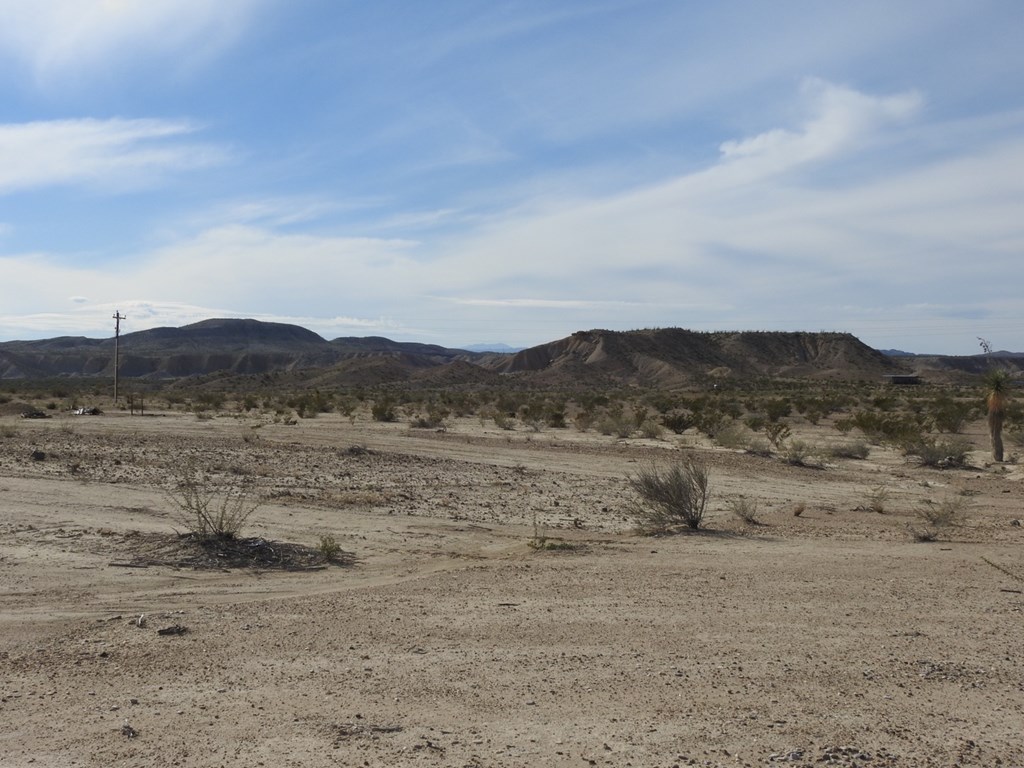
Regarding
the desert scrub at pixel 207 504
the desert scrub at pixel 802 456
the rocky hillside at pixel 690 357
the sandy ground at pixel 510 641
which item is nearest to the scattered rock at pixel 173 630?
the sandy ground at pixel 510 641

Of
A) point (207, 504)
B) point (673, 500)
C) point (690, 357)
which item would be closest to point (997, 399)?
point (673, 500)

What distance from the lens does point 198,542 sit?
12.3m

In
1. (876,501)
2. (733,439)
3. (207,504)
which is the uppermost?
(733,439)

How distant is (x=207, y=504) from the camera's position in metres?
13.4

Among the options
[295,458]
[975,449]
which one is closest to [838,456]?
[975,449]

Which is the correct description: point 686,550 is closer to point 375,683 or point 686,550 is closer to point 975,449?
point 375,683

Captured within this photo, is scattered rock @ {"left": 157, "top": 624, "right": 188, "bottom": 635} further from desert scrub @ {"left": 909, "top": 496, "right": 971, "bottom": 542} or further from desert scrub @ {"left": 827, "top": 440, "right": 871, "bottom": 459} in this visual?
desert scrub @ {"left": 827, "top": 440, "right": 871, "bottom": 459}

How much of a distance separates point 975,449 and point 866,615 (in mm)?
25201

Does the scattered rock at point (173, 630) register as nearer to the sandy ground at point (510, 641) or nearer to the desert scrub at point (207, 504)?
the sandy ground at point (510, 641)

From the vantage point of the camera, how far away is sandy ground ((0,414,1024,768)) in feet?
19.0

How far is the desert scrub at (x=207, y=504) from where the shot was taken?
12.5 meters

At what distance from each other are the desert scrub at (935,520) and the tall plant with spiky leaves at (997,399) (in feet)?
38.0

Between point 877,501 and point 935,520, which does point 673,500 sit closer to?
point 935,520

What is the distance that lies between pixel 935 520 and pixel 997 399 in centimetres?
1387
